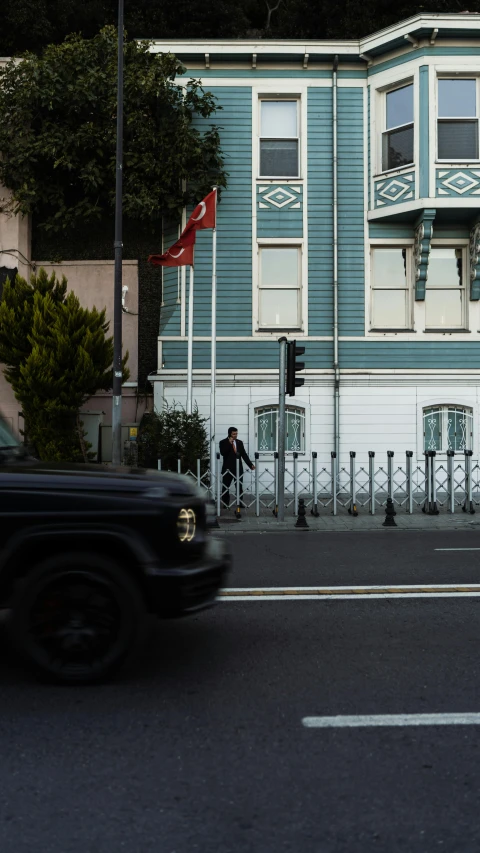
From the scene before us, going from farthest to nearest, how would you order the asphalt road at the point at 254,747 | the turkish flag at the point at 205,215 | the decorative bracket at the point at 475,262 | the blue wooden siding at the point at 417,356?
the blue wooden siding at the point at 417,356 → the decorative bracket at the point at 475,262 → the turkish flag at the point at 205,215 → the asphalt road at the point at 254,747

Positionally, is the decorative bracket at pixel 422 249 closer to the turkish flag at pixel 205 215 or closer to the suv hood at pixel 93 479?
the turkish flag at pixel 205 215

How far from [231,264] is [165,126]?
3555 millimetres

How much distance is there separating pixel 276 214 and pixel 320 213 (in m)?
1.08

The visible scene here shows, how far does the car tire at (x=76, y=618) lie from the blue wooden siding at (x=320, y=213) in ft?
54.0

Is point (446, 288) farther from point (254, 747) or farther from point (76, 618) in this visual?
point (254, 747)

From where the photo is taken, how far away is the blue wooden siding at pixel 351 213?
21.1 m

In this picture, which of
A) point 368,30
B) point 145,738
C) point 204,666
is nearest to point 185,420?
point 204,666

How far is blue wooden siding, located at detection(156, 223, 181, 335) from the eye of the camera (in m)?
21.0

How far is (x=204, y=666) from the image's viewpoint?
5.63 metres

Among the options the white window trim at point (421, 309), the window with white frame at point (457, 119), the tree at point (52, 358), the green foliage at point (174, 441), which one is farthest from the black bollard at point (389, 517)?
the window with white frame at point (457, 119)

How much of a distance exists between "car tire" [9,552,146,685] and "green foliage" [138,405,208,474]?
40.0ft

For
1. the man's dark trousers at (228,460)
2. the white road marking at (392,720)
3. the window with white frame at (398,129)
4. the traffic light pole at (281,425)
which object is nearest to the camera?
the white road marking at (392,720)

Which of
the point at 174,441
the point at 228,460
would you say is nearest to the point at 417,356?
the point at 228,460

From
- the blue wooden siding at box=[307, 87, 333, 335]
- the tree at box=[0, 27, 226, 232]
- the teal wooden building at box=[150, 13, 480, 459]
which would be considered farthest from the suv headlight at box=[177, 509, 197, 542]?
the blue wooden siding at box=[307, 87, 333, 335]
